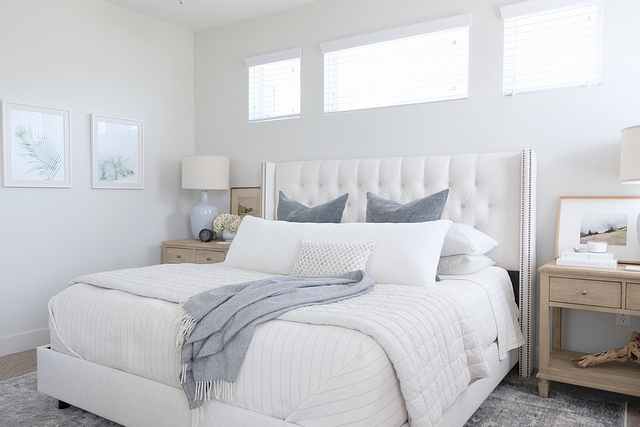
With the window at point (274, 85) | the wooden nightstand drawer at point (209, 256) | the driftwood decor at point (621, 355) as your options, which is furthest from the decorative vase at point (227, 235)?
the driftwood decor at point (621, 355)

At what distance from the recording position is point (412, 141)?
348cm

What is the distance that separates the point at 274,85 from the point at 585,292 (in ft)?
9.35

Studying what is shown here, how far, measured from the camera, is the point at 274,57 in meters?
4.12

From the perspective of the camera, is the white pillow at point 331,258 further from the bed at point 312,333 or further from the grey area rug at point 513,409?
the grey area rug at point 513,409

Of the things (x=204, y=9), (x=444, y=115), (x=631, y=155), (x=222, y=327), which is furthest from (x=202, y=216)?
(x=631, y=155)

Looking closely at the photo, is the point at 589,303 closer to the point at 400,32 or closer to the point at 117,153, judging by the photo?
the point at 400,32

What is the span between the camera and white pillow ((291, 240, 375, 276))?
2467mm

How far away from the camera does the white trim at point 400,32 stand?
323 centimetres

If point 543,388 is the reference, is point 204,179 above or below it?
above

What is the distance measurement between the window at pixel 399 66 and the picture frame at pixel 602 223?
102 cm

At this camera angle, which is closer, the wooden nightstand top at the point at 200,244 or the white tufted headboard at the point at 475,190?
the white tufted headboard at the point at 475,190

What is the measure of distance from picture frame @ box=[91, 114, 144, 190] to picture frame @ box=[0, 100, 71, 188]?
23 cm

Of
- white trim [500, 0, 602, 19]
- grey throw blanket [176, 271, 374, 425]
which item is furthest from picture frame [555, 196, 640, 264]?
grey throw blanket [176, 271, 374, 425]

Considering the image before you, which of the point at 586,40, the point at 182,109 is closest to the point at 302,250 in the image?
the point at 586,40
